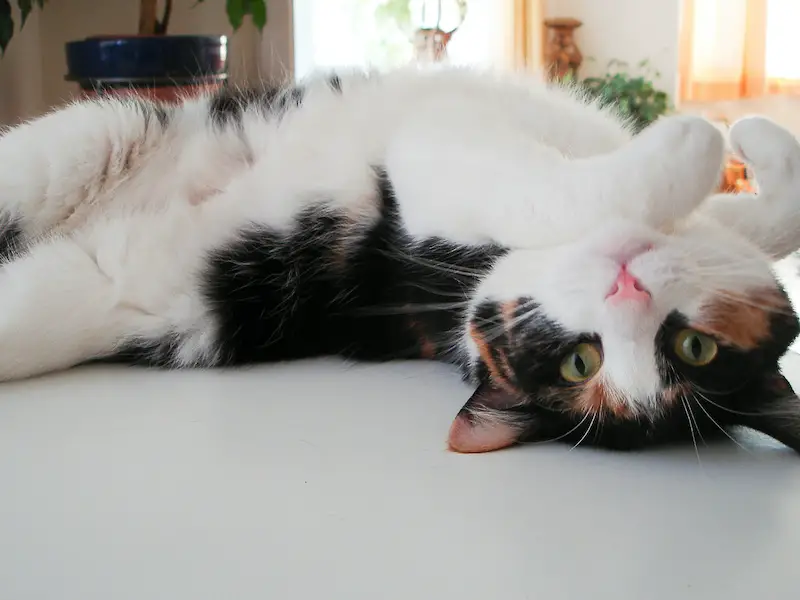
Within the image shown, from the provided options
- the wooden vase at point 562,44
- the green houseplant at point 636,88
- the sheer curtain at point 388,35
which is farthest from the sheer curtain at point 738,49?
the sheer curtain at point 388,35

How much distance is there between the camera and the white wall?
5.73 metres

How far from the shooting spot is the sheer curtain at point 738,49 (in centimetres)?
523

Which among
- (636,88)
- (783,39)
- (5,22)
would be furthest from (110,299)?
(783,39)

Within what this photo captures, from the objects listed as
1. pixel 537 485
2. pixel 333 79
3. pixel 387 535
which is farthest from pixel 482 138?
pixel 387 535

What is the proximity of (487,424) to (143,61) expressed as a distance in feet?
5.90

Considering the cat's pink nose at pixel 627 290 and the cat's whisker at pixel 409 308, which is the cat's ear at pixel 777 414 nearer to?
the cat's pink nose at pixel 627 290

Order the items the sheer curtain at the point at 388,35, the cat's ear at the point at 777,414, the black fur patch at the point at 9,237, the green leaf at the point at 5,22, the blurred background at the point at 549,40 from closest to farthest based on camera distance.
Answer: the cat's ear at the point at 777,414 < the black fur patch at the point at 9,237 < the green leaf at the point at 5,22 < the blurred background at the point at 549,40 < the sheer curtain at the point at 388,35

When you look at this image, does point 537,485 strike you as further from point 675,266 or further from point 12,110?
point 12,110

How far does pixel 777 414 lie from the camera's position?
908 mm

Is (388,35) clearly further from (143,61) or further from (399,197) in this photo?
(399,197)

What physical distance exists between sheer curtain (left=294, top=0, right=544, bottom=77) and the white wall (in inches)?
20.1

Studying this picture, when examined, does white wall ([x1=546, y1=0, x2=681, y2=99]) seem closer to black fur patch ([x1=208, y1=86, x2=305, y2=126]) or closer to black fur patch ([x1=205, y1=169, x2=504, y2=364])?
black fur patch ([x1=208, y1=86, x2=305, y2=126])

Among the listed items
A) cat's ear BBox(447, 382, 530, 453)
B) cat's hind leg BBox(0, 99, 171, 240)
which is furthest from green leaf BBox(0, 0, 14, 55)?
cat's ear BBox(447, 382, 530, 453)

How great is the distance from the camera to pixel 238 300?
125cm
